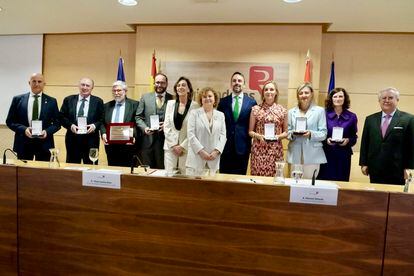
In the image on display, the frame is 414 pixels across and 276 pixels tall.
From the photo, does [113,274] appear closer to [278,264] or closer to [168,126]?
[278,264]

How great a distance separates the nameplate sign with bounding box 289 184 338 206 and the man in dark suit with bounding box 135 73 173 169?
81.7 inches

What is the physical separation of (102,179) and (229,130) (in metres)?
1.76

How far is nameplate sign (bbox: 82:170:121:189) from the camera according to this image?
1.58 m

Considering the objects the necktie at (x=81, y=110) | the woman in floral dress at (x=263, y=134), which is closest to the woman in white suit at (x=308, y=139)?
the woman in floral dress at (x=263, y=134)

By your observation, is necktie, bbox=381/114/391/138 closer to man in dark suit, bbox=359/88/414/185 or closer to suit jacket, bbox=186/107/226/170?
man in dark suit, bbox=359/88/414/185

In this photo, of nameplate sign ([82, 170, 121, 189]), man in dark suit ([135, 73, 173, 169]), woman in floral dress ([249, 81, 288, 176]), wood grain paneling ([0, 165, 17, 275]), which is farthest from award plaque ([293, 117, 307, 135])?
wood grain paneling ([0, 165, 17, 275])

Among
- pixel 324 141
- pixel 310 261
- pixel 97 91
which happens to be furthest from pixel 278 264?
pixel 97 91

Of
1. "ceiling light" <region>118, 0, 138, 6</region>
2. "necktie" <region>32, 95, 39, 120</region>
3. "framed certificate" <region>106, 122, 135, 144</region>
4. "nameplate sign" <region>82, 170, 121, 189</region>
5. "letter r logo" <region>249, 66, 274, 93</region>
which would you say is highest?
"ceiling light" <region>118, 0, 138, 6</region>

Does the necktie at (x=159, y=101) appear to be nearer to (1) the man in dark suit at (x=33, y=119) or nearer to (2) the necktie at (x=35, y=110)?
(1) the man in dark suit at (x=33, y=119)

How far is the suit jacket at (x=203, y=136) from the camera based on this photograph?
2.85m

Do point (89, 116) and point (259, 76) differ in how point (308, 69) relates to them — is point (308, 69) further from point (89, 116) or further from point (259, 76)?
point (89, 116)

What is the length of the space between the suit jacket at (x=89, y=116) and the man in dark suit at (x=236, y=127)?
138 cm

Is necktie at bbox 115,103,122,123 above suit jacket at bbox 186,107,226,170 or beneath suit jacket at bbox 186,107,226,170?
above

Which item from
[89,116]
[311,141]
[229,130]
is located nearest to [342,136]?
[311,141]
